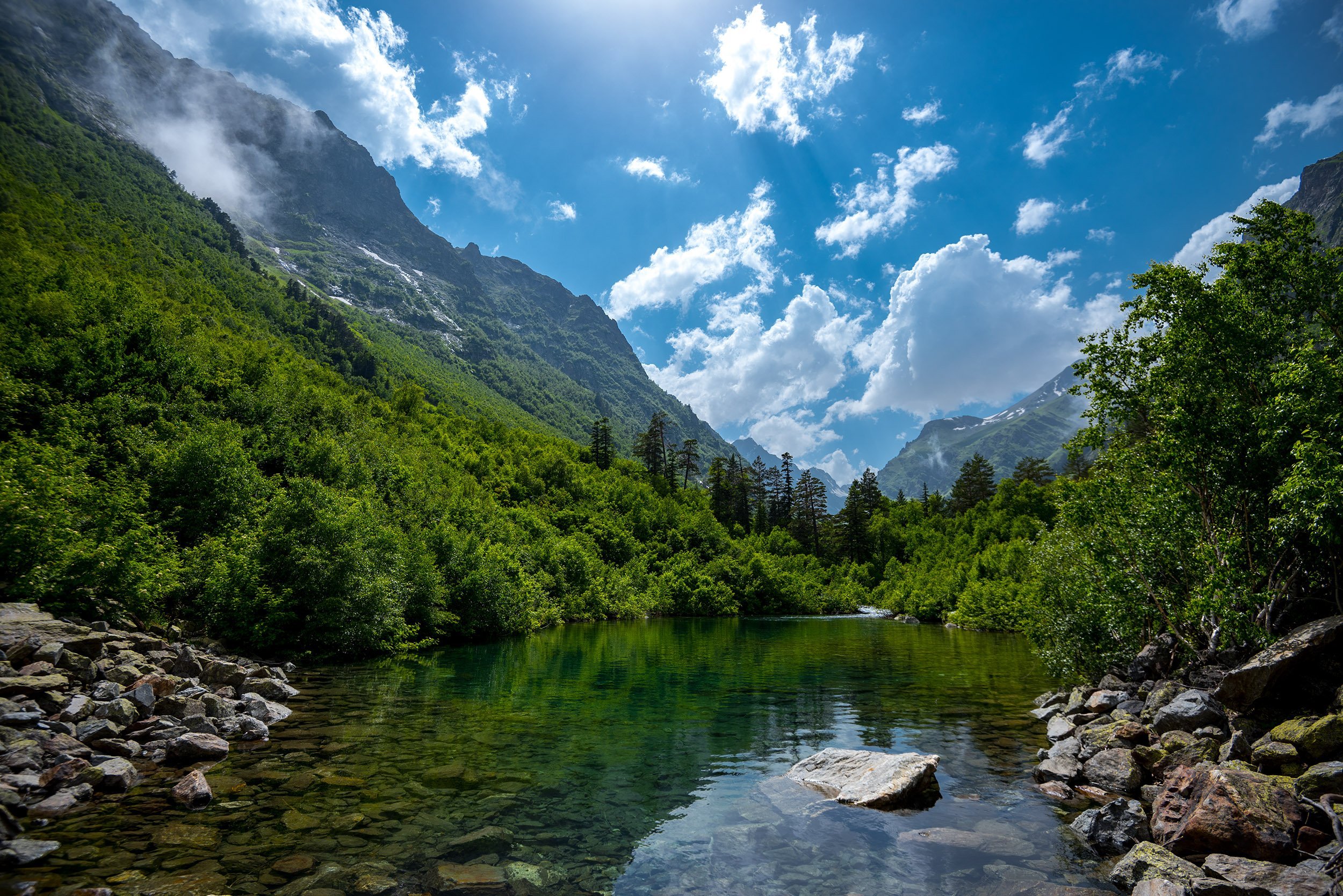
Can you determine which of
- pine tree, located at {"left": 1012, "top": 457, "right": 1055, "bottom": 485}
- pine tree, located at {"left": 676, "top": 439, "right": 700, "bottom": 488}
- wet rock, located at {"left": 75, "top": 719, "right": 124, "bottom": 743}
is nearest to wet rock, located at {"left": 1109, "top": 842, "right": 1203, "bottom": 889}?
wet rock, located at {"left": 75, "top": 719, "right": 124, "bottom": 743}

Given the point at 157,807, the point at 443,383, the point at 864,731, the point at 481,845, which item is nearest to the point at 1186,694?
the point at 864,731

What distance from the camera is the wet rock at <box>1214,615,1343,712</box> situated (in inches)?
512

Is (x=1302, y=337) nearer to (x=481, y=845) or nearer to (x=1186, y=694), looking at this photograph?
(x=1186, y=694)

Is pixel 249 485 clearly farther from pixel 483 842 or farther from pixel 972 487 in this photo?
pixel 972 487

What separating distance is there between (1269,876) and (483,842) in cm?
1266

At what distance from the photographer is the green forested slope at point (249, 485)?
27.3m

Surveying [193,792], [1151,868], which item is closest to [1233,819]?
[1151,868]

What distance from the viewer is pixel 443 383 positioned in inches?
7170

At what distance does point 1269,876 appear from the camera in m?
8.55

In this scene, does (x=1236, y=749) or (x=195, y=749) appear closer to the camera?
(x=1236, y=749)

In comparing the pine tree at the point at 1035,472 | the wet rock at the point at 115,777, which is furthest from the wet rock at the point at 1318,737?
the pine tree at the point at 1035,472

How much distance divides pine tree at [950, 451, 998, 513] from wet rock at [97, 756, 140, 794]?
14581 centimetres

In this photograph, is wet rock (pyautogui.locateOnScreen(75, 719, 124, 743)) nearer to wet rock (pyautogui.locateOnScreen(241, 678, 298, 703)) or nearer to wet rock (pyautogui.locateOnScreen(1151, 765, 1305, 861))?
wet rock (pyautogui.locateOnScreen(241, 678, 298, 703))

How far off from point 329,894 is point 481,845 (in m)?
2.73
